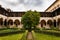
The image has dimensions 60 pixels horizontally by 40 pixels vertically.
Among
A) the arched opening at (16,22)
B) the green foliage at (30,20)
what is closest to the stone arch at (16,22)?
the arched opening at (16,22)

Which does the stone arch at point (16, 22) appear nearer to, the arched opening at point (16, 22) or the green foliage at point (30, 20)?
the arched opening at point (16, 22)

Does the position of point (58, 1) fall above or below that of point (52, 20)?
above

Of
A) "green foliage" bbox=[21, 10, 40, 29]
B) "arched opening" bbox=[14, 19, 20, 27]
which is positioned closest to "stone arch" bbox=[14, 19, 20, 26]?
"arched opening" bbox=[14, 19, 20, 27]

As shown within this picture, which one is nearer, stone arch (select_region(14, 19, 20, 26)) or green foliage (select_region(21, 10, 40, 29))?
green foliage (select_region(21, 10, 40, 29))

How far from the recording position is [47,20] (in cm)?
4938

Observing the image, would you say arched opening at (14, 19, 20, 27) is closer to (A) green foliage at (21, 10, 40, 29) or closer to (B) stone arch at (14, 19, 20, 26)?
(B) stone arch at (14, 19, 20, 26)

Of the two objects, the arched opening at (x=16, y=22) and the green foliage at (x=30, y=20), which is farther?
the arched opening at (x=16, y=22)

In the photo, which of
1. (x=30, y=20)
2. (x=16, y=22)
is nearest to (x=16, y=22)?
(x=16, y=22)

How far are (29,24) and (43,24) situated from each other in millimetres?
11368

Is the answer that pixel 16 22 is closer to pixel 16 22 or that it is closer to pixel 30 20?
pixel 16 22

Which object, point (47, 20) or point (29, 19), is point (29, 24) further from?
point (47, 20)

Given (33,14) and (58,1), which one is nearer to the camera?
(33,14)

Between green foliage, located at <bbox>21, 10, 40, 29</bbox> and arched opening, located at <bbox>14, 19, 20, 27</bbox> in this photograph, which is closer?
green foliage, located at <bbox>21, 10, 40, 29</bbox>

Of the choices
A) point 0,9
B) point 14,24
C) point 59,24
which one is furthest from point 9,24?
point 59,24
